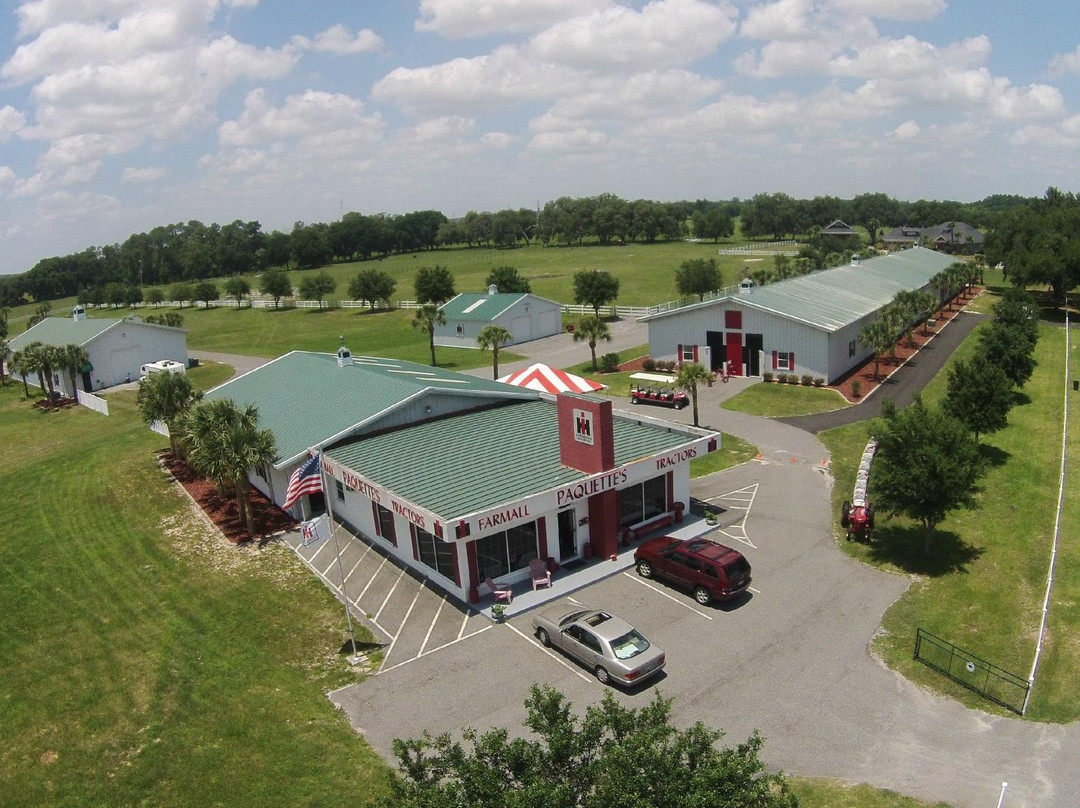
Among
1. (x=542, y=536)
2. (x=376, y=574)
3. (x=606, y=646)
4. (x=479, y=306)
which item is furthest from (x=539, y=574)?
(x=479, y=306)

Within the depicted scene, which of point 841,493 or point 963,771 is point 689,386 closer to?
point 841,493

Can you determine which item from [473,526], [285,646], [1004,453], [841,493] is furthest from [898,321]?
[285,646]

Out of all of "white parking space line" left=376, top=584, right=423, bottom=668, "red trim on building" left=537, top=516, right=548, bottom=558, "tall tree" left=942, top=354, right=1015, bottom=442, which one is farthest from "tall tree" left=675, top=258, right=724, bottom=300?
"white parking space line" left=376, top=584, right=423, bottom=668

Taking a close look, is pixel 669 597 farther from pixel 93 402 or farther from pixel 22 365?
pixel 22 365

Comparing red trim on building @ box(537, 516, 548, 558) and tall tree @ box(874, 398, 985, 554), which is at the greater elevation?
tall tree @ box(874, 398, 985, 554)

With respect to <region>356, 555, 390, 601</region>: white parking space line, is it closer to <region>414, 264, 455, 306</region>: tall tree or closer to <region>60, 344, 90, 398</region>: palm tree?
<region>60, 344, 90, 398</region>: palm tree

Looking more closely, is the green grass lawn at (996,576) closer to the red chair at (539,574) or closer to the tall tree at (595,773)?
the red chair at (539,574)

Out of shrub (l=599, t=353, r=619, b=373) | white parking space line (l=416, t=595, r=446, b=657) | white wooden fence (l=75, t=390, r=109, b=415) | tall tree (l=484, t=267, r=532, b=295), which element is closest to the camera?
white parking space line (l=416, t=595, r=446, b=657)
